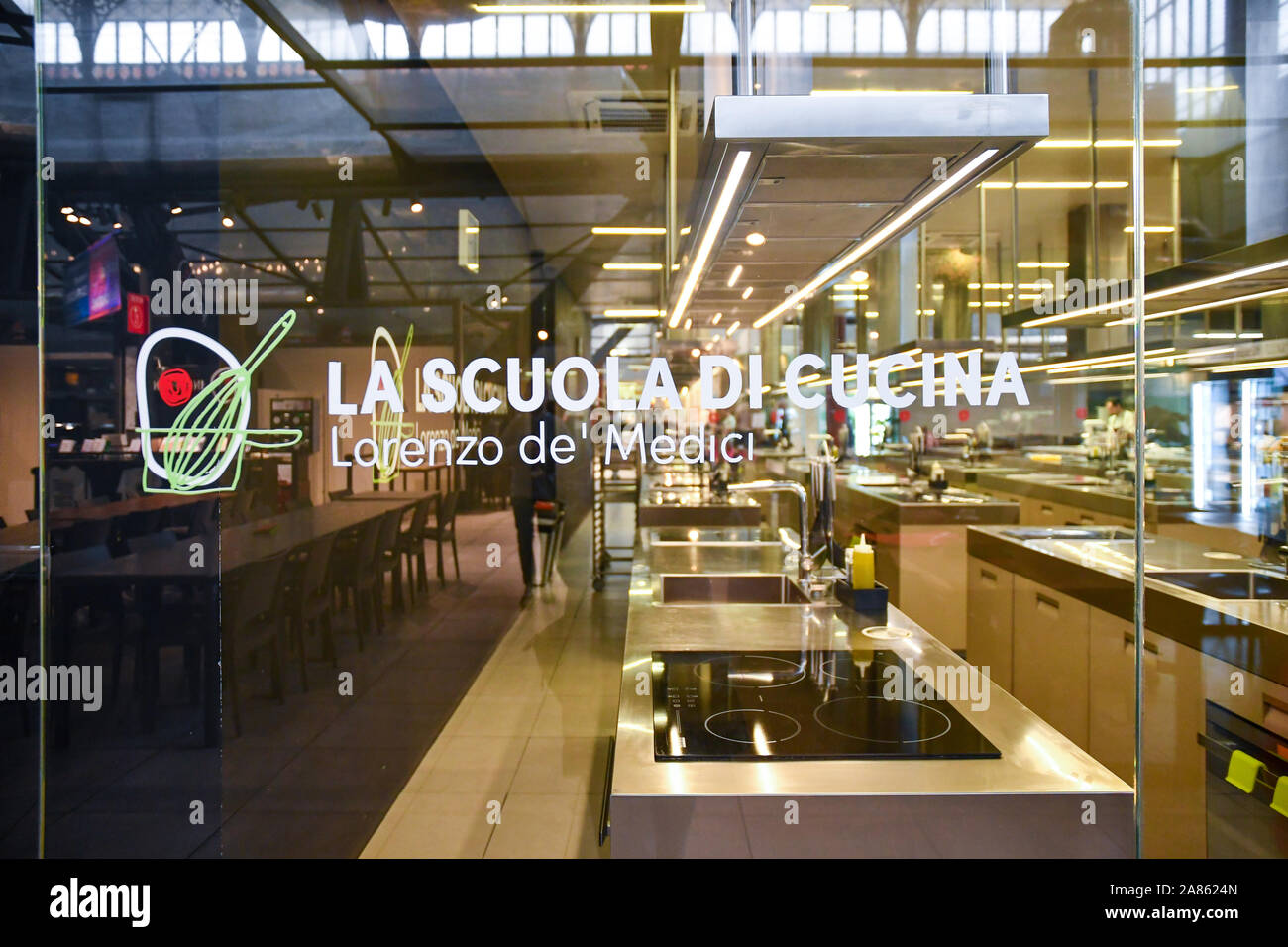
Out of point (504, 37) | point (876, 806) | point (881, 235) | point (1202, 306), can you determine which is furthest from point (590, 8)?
point (876, 806)

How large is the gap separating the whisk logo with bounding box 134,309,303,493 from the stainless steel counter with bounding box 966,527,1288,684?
274 centimetres

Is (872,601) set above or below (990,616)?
above

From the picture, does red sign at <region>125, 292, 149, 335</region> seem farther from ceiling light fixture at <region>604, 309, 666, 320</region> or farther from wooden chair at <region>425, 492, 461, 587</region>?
ceiling light fixture at <region>604, 309, 666, 320</region>

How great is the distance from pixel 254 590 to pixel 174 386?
745 millimetres

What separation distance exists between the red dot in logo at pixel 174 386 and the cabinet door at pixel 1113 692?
3038mm

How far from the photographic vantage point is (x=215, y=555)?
2904 millimetres

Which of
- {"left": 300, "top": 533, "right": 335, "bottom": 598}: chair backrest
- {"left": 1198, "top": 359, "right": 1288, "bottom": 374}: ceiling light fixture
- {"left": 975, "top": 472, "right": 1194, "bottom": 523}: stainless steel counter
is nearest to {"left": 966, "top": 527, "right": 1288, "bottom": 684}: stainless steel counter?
{"left": 975, "top": 472, "right": 1194, "bottom": 523}: stainless steel counter

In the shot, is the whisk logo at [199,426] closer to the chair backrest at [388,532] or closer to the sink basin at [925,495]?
the chair backrest at [388,532]

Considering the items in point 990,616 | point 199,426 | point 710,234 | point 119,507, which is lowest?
point 990,616

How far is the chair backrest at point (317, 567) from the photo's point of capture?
10.8 feet

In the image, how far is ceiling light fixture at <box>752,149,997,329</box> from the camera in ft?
6.34

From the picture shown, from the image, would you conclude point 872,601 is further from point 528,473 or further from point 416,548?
point 416,548
